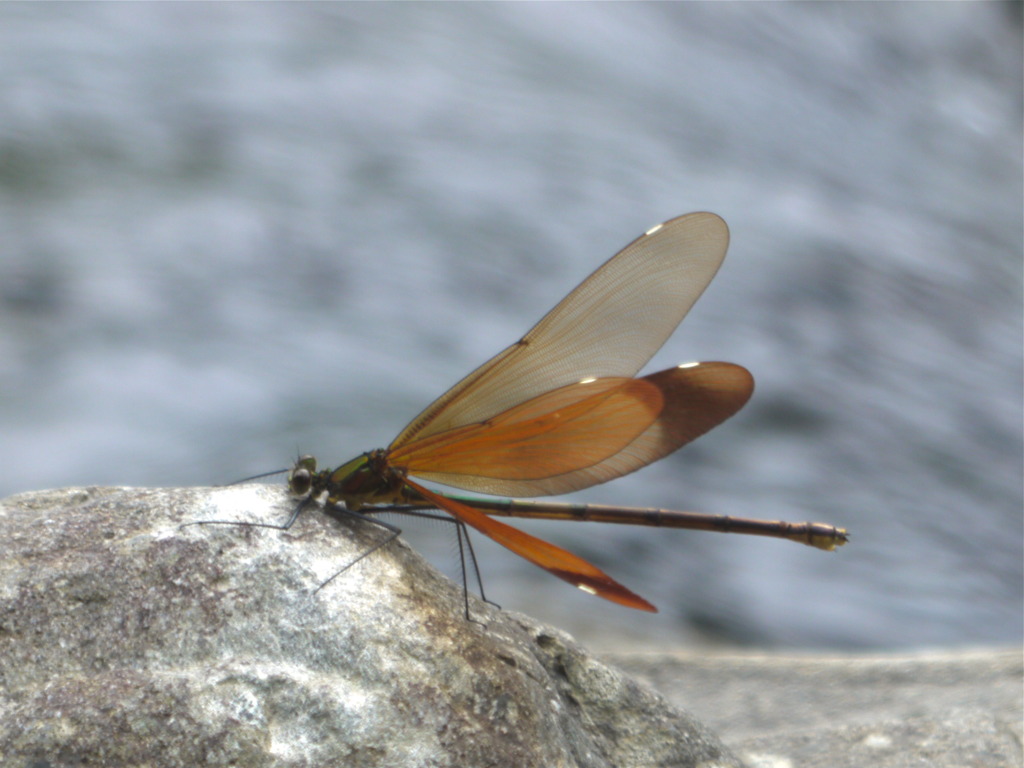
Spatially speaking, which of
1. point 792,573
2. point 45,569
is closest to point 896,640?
point 792,573

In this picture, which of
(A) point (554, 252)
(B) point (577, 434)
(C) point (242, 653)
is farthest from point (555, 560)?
(A) point (554, 252)

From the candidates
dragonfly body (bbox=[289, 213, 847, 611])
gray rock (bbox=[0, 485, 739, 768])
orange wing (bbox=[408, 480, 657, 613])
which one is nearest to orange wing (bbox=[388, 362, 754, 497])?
dragonfly body (bbox=[289, 213, 847, 611])

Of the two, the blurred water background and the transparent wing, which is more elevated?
the blurred water background

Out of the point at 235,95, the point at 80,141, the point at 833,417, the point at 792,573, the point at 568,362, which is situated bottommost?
the point at 568,362

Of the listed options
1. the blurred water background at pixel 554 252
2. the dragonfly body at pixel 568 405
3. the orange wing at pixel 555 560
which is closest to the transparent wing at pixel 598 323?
the dragonfly body at pixel 568 405

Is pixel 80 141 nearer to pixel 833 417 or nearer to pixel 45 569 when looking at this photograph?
pixel 833 417

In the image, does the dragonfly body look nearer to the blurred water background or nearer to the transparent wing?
the transparent wing

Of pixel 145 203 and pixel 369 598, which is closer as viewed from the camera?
pixel 369 598

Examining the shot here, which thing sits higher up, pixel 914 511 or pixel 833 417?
pixel 833 417
